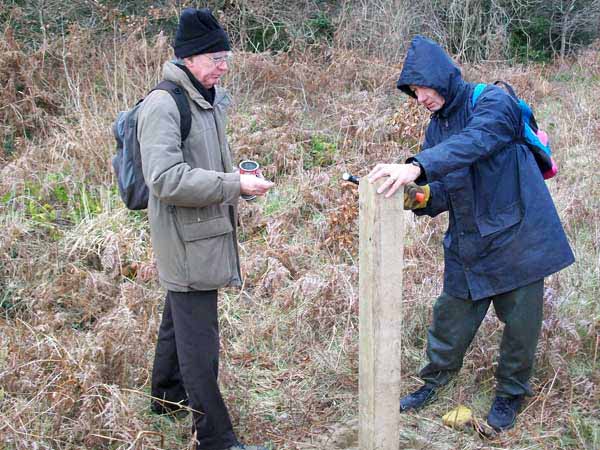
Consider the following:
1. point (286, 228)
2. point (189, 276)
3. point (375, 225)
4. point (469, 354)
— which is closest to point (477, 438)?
point (469, 354)

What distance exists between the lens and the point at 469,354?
4.04 metres

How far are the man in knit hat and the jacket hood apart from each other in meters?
0.83

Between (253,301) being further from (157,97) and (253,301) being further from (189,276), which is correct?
(157,97)

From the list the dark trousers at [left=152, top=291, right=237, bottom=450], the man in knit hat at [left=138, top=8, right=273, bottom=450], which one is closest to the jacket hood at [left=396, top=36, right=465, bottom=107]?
the man in knit hat at [left=138, top=8, right=273, bottom=450]

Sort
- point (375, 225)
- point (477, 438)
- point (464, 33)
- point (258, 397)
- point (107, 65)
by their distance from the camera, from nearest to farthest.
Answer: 1. point (375, 225)
2. point (477, 438)
3. point (258, 397)
4. point (107, 65)
5. point (464, 33)

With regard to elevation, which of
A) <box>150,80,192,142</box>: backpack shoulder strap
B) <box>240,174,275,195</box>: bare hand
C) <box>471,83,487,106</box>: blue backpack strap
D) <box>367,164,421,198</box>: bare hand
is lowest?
<box>240,174,275,195</box>: bare hand

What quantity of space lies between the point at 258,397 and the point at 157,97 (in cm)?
190

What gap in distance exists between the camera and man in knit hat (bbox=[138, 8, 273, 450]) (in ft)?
9.09

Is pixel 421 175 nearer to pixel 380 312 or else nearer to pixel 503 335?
pixel 380 312

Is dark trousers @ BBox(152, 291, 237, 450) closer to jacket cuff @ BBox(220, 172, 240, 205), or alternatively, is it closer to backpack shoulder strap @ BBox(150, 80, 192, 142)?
jacket cuff @ BBox(220, 172, 240, 205)

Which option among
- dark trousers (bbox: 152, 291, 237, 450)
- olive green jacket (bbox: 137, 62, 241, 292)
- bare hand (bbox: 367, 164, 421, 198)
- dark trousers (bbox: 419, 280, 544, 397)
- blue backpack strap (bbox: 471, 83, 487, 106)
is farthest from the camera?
dark trousers (bbox: 419, 280, 544, 397)

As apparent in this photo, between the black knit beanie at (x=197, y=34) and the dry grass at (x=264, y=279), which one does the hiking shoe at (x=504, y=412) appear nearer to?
the dry grass at (x=264, y=279)

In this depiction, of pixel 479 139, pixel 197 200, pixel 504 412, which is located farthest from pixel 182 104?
pixel 504 412

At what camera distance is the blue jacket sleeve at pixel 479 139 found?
2830 millimetres
